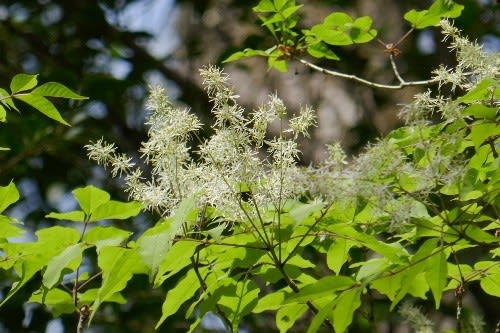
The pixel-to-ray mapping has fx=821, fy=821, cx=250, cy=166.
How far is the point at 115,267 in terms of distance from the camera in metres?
1.38

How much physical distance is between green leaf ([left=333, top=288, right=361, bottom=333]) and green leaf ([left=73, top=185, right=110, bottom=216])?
49 cm

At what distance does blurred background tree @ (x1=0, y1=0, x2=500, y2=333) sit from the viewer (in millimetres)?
3863

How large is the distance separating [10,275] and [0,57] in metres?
1.33

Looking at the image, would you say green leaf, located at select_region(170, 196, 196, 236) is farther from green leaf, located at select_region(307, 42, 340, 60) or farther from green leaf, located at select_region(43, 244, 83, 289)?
green leaf, located at select_region(307, 42, 340, 60)

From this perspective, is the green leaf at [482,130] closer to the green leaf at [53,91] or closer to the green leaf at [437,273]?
the green leaf at [437,273]

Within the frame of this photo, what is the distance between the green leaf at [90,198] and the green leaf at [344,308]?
1.60ft

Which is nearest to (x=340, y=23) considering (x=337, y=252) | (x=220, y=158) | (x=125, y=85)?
(x=337, y=252)

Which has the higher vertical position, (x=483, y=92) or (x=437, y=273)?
(x=483, y=92)

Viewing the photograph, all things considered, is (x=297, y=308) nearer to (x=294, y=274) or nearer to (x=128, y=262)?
(x=294, y=274)

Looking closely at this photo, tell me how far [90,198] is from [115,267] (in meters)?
0.22

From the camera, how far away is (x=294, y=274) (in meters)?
1.58

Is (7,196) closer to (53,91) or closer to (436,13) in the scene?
(53,91)

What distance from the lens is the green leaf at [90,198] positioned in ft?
5.07

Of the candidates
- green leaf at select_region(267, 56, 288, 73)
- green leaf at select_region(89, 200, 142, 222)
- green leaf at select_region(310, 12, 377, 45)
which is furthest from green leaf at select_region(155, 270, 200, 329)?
green leaf at select_region(267, 56, 288, 73)
